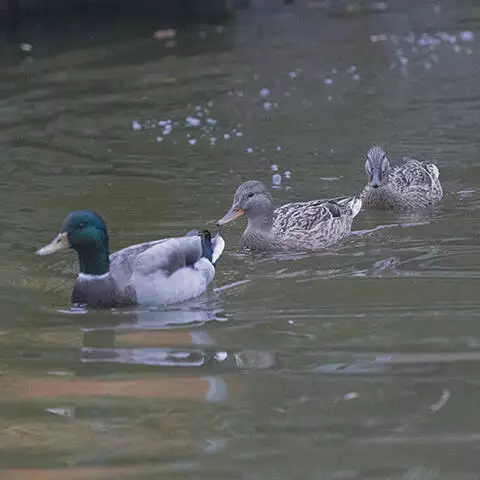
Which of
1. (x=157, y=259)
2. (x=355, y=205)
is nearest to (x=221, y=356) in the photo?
(x=157, y=259)

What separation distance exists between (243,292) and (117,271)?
86cm

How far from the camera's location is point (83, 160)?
1198cm

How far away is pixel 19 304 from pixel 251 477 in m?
3.27

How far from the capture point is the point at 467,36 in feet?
66.3

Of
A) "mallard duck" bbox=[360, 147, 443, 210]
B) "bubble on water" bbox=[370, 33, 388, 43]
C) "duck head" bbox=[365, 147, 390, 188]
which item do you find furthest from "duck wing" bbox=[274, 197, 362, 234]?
"bubble on water" bbox=[370, 33, 388, 43]

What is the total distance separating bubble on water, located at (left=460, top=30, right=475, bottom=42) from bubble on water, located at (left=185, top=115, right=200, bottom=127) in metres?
7.65

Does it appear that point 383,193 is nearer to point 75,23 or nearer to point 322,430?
point 322,430

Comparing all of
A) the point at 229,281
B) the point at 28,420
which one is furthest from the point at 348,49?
the point at 28,420

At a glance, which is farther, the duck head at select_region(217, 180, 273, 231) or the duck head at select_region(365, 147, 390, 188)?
the duck head at select_region(365, 147, 390, 188)

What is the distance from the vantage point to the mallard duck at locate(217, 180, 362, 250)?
9.01 m

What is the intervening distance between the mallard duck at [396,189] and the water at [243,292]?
19cm

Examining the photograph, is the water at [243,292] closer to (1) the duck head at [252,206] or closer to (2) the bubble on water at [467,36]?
(1) the duck head at [252,206]

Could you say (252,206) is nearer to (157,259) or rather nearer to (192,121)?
(157,259)

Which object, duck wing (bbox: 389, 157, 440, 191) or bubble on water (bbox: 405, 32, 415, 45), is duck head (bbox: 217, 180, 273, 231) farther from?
bubble on water (bbox: 405, 32, 415, 45)
